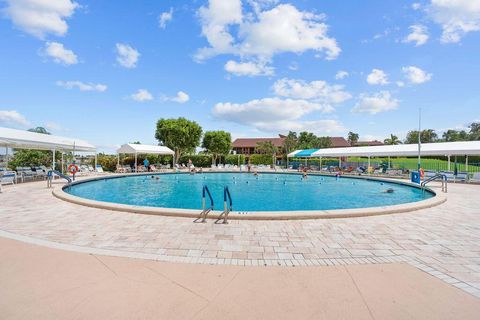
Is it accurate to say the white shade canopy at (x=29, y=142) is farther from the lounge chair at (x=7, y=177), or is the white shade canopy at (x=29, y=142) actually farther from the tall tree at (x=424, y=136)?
the tall tree at (x=424, y=136)

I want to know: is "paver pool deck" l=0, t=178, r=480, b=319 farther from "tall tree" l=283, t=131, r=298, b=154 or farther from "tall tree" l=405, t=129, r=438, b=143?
"tall tree" l=405, t=129, r=438, b=143

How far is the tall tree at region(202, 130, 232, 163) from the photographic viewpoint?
140 ft

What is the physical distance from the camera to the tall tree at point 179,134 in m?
35.4

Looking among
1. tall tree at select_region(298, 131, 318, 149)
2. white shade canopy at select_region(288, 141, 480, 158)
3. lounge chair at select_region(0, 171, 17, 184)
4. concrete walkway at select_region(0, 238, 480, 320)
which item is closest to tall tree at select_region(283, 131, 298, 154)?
tall tree at select_region(298, 131, 318, 149)

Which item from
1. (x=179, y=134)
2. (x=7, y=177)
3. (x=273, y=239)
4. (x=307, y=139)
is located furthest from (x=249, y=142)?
(x=273, y=239)

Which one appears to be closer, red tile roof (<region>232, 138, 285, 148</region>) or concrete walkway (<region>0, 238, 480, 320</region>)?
concrete walkway (<region>0, 238, 480, 320</region>)

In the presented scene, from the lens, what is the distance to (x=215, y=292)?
3014 mm

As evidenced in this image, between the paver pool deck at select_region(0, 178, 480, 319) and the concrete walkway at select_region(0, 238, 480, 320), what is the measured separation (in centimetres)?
1

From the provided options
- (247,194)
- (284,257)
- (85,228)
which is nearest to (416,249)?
(284,257)

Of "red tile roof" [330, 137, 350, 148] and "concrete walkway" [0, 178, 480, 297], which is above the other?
"red tile roof" [330, 137, 350, 148]

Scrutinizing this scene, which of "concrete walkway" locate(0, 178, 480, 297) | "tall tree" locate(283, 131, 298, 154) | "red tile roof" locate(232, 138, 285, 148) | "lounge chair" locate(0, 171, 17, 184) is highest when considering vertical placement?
"red tile roof" locate(232, 138, 285, 148)

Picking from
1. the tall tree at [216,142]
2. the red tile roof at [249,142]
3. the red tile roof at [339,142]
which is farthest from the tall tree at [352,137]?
the tall tree at [216,142]

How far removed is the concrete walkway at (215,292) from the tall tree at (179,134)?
32.4 m

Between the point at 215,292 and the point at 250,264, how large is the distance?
0.93 m
